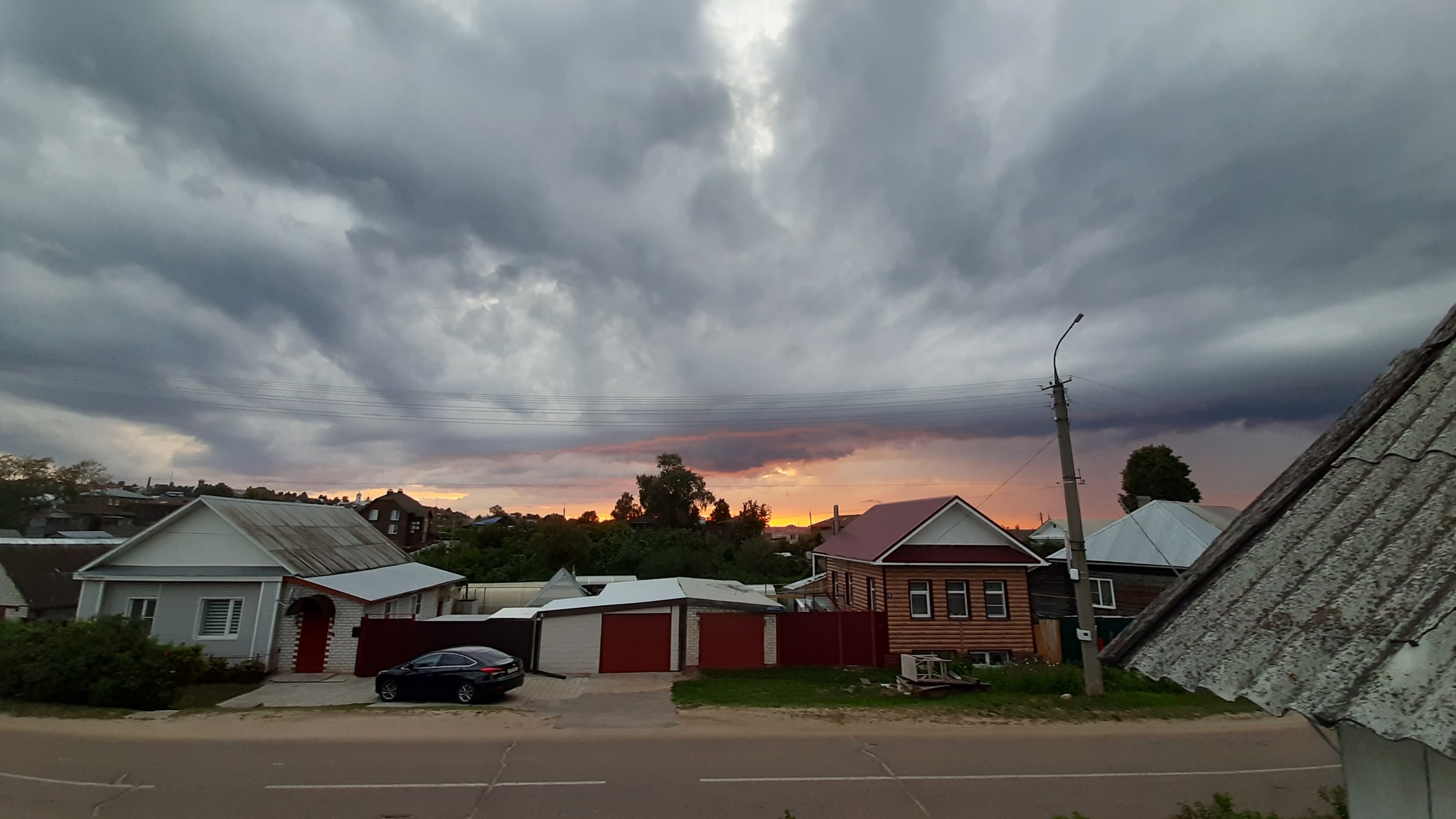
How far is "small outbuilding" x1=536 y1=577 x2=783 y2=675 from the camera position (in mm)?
22844

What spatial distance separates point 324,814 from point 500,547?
4974cm

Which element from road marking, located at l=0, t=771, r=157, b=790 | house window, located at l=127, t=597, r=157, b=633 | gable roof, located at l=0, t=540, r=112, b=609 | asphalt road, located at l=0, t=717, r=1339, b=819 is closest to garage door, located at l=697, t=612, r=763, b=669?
asphalt road, located at l=0, t=717, r=1339, b=819

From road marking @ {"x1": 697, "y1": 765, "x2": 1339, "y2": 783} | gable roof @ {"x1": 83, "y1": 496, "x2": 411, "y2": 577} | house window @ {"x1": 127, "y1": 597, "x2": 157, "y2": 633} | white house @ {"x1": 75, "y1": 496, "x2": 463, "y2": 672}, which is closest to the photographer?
road marking @ {"x1": 697, "y1": 765, "x2": 1339, "y2": 783}

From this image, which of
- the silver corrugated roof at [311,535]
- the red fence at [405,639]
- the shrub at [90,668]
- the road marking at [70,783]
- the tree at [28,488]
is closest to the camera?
the road marking at [70,783]

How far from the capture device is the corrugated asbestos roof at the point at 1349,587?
209cm

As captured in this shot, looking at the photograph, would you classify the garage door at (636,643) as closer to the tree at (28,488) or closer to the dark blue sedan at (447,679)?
the dark blue sedan at (447,679)

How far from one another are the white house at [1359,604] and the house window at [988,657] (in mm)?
23915

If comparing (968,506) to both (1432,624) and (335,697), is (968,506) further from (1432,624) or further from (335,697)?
(1432,624)

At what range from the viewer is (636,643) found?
22984mm

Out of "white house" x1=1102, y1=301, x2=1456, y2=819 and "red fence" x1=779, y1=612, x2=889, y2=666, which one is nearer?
"white house" x1=1102, y1=301, x2=1456, y2=819

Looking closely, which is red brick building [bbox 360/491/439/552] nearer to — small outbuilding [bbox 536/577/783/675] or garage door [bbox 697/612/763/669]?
small outbuilding [bbox 536/577/783/675]

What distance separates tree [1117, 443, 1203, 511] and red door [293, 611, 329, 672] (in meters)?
66.9

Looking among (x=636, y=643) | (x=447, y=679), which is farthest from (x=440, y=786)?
(x=636, y=643)

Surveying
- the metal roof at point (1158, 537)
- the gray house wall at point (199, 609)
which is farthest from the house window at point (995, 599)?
the gray house wall at point (199, 609)
